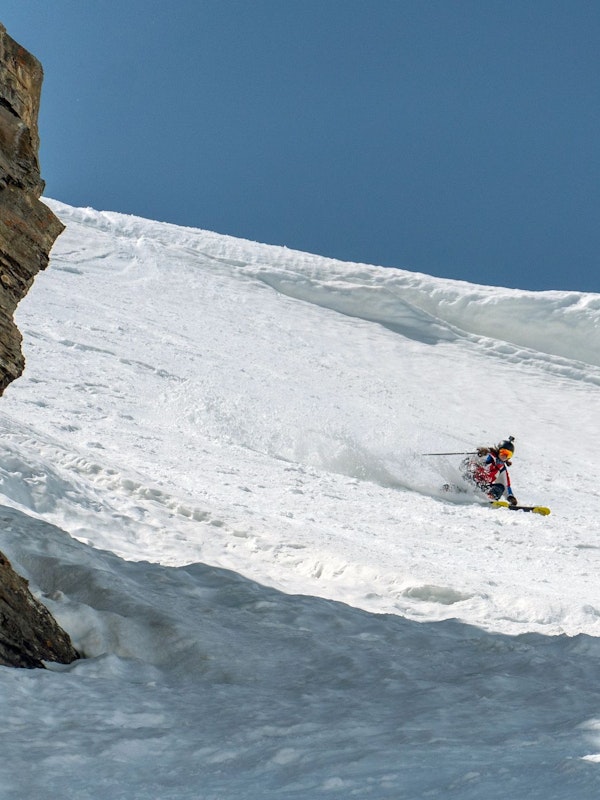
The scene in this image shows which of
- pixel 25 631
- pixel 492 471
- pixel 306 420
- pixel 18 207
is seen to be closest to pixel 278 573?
pixel 25 631

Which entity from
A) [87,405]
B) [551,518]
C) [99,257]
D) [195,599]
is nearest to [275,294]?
[99,257]

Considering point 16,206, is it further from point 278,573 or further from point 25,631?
point 278,573

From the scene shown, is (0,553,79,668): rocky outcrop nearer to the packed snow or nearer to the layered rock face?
the layered rock face

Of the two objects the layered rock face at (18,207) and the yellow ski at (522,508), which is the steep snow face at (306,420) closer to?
the yellow ski at (522,508)

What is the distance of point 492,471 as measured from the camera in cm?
1573

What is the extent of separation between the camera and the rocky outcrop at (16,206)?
19.8 feet

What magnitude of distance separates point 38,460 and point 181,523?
1753 mm

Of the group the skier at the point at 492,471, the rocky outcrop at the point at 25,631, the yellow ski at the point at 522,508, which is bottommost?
the rocky outcrop at the point at 25,631

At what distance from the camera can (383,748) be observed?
364 centimetres

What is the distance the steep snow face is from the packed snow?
0.24 ft

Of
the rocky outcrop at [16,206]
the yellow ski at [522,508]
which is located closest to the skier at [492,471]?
the yellow ski at [522,508]

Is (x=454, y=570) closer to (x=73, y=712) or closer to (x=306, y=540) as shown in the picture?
(x=306, y=540)

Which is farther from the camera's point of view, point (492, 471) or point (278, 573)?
point (492, 471)

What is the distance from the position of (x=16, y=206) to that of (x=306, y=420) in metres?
11.8
